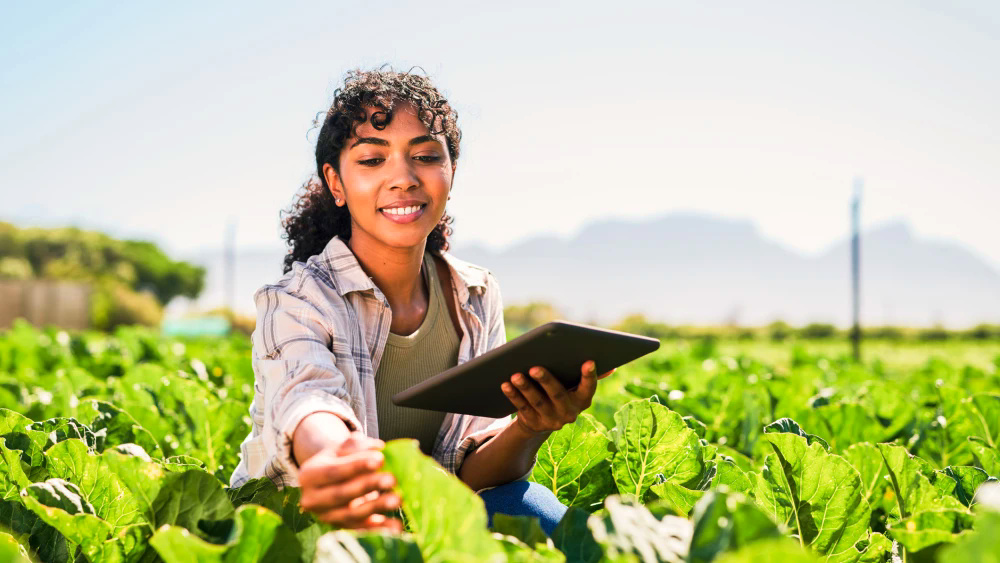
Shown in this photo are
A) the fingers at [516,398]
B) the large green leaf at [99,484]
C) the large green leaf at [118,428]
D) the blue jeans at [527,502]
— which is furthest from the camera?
the large green leaf at [118,428]

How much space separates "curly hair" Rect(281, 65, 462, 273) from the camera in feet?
7.12

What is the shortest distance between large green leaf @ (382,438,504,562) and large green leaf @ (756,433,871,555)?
660 millimetres

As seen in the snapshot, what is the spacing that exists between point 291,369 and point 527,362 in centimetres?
53

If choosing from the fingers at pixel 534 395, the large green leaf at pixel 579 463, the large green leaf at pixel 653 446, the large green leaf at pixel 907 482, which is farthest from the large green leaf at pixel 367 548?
the large green leaf at pixel 907 482

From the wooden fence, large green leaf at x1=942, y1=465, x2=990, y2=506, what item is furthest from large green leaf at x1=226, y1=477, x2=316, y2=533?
the wooden fence

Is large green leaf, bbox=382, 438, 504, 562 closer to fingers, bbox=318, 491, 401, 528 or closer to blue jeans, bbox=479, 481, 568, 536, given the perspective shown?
fingers, bbox=318, 491, 401, 528

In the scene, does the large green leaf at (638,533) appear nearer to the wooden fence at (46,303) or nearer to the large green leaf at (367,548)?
the large green leaf at (367,548)

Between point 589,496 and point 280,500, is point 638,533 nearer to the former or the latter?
point 280,500

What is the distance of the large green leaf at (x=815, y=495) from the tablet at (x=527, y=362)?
1.08 ft

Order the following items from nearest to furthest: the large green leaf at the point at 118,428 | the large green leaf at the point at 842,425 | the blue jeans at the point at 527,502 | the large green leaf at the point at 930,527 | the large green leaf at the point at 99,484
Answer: the large green leaf at the point at 930,527 < the large green leaf at the point at 99,484 < the blue jeans at the point at 527,502 < the large green leaf at the point at 118,428 < the large green leaf at the point at 842,425

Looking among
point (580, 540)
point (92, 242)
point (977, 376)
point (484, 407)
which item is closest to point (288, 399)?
point (484, 407)

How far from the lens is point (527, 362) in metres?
1.56

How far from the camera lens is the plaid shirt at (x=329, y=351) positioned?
166 cm

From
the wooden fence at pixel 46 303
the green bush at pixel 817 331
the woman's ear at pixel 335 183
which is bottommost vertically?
the green bush at pixel 817 331
